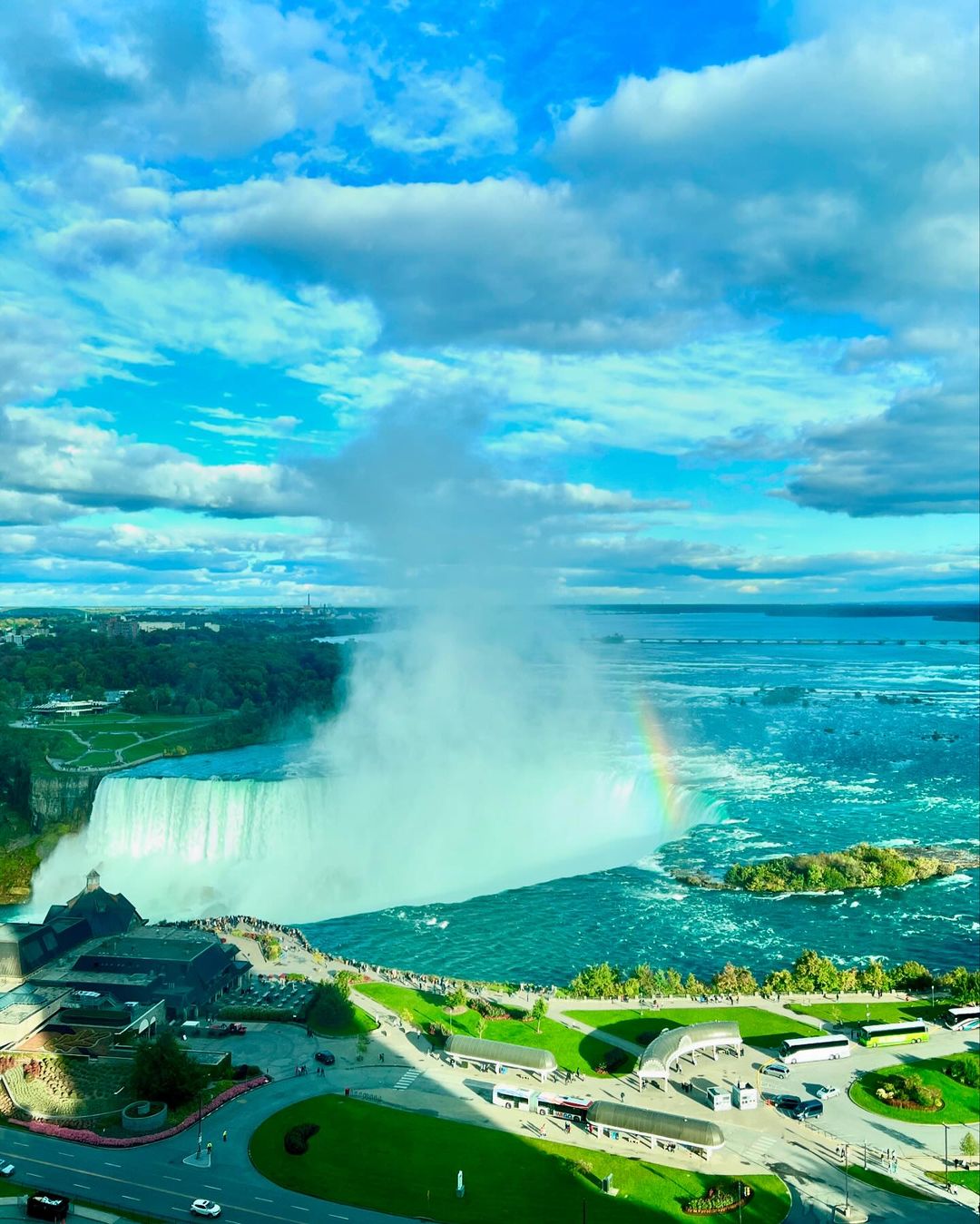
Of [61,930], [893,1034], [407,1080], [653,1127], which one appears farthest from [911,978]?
[61,930]

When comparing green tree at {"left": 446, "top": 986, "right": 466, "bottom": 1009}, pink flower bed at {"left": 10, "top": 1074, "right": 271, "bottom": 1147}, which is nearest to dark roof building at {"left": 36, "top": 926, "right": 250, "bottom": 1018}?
pink flower bed at {"left": 10, "top": 1074, "right": 271, "bottom": 1147}

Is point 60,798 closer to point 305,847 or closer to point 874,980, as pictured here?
point 305,847

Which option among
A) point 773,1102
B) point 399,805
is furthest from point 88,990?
point 399,805

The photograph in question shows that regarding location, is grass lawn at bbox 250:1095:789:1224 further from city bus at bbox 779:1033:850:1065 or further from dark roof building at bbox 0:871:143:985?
dark roof building at bbox 0:871:143:985

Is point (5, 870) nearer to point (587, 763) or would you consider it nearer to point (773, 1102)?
point (587, 763)

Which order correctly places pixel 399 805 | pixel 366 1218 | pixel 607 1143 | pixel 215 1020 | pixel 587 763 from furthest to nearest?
pixel 587 763 → pixel 399 805 → pixel 215 1020 → pixel 607 1143 → pixel 366 1218

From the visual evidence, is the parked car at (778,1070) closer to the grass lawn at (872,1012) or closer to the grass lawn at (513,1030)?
the grass lawn at (513,1030)
